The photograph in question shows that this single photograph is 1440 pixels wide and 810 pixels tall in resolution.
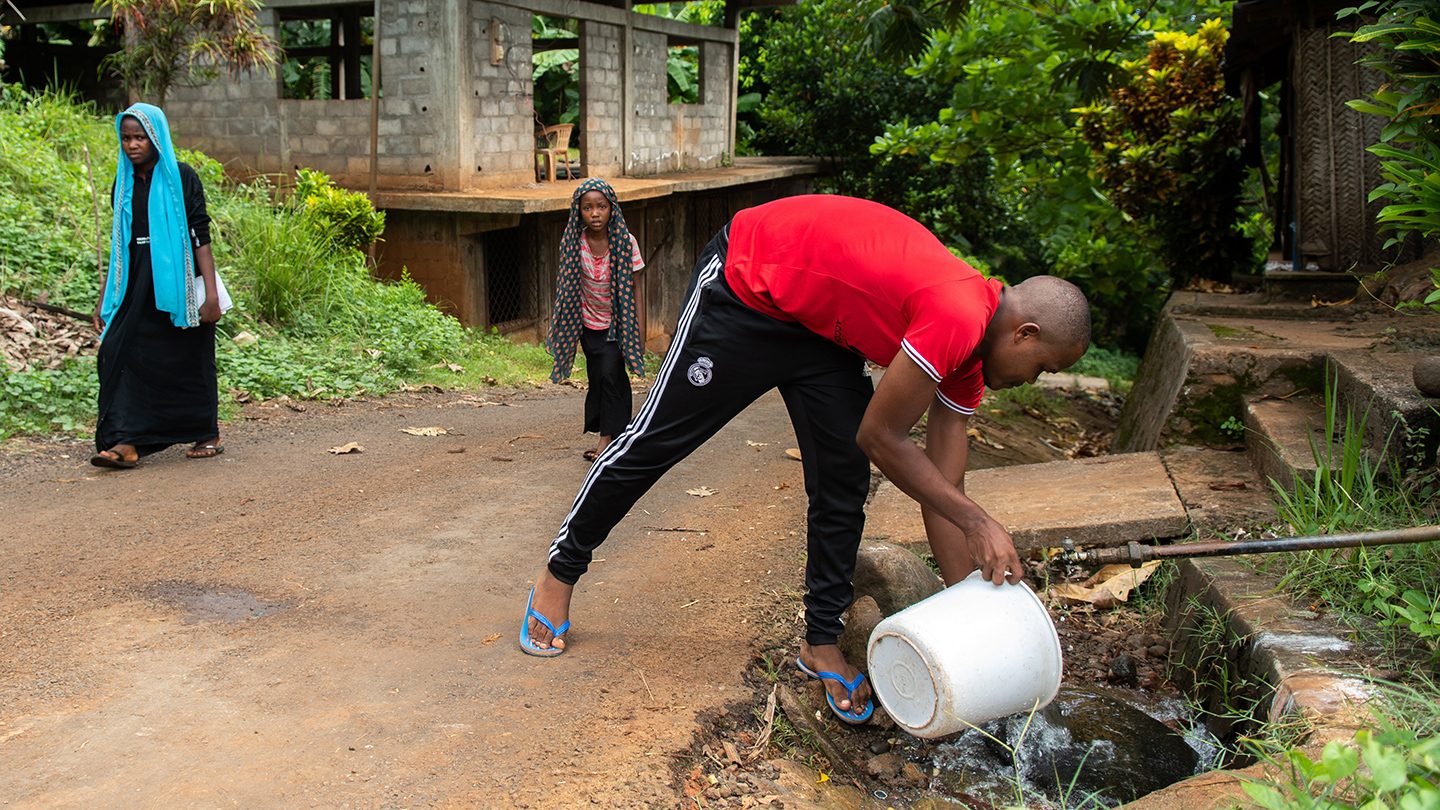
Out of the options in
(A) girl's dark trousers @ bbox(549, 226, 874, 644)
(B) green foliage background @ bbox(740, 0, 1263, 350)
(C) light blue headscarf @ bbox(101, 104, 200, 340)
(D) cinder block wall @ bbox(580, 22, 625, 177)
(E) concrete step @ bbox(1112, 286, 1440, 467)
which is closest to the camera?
(A) girl's dark trousers @ bbox(549, 226, 874, 644)

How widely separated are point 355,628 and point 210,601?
25.1 inches

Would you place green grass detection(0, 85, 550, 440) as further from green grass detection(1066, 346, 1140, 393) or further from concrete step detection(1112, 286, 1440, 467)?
→ green grass detection(1066, 346, 1140, 393)

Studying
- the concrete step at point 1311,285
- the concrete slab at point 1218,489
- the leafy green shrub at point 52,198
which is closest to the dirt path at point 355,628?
the concrete slab at point 1218,489

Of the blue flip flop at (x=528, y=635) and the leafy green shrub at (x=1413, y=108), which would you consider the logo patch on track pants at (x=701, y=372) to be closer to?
the blue flip flop at (x=528, y=635)

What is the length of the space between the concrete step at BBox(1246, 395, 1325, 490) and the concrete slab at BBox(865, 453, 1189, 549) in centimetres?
38

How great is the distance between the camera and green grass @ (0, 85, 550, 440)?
7934 millimetres

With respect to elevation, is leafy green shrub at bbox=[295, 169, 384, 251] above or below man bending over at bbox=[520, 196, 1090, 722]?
above

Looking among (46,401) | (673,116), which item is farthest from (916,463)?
(673,116)

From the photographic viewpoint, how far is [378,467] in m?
6.30

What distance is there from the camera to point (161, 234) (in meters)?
5.79

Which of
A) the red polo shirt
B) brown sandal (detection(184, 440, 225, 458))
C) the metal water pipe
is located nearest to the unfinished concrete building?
brown sandal (detection(184, 440, 225, 458))

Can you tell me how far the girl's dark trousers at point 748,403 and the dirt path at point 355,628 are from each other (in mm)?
542

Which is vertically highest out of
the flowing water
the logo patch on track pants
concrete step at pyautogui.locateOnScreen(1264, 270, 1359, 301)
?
concrete step at pyautogui.locateOnScreen(1264, 270, 1359, 301)

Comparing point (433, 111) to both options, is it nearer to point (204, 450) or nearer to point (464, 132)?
point (464, 132)
